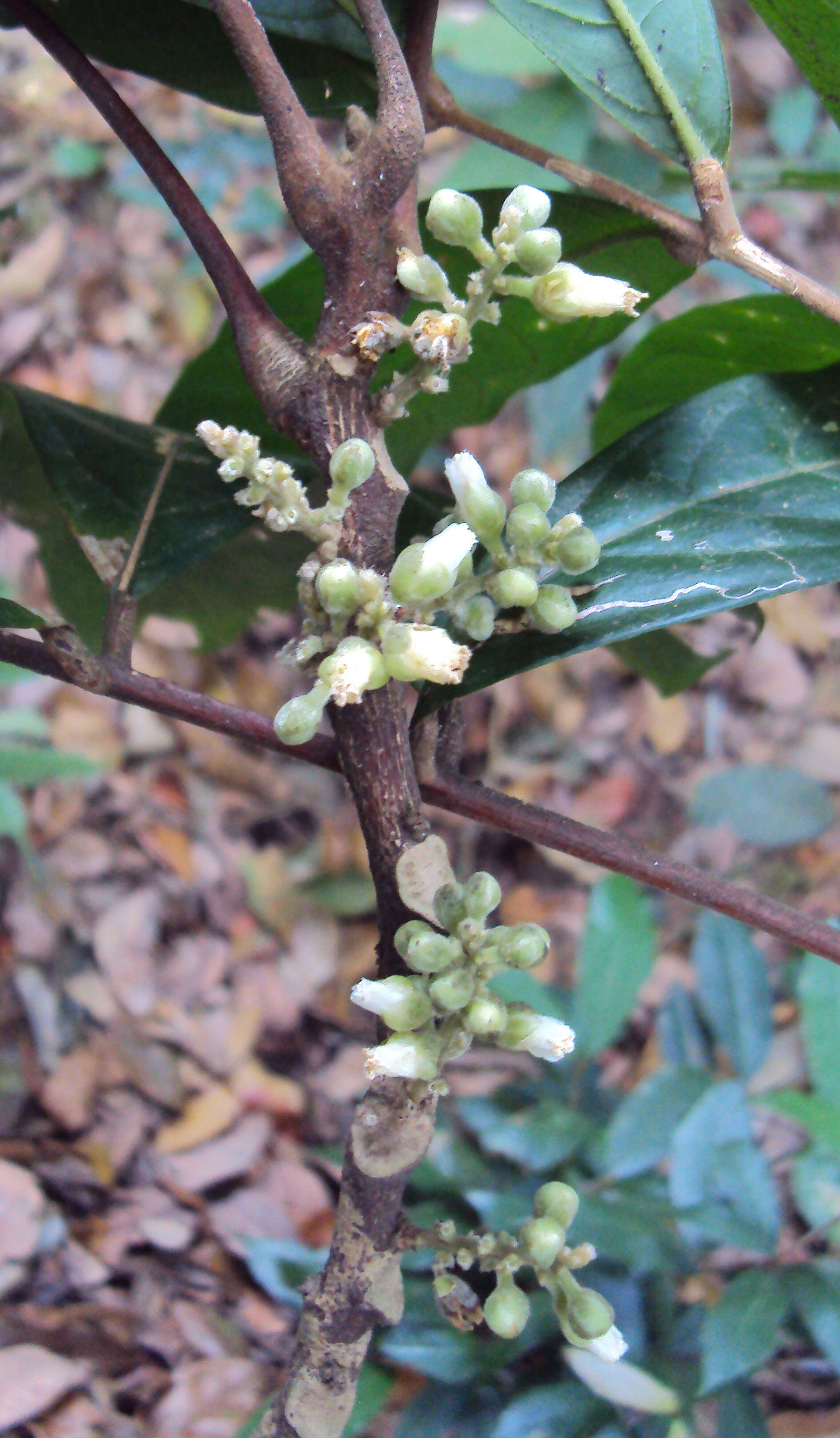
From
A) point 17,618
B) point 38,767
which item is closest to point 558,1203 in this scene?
point 17,618

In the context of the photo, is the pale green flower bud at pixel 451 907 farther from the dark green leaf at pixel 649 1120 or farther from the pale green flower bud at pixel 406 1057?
the dark green leaf at pixel 649 1120

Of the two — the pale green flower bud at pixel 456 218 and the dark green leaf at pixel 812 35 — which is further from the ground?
the dark green leaf at pixel 812 35

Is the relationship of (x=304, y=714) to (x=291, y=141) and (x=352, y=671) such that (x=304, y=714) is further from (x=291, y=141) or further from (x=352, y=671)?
(x=291, y=141)

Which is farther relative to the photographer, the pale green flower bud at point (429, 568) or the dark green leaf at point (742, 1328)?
the dark green leaf at point (742, 1328)

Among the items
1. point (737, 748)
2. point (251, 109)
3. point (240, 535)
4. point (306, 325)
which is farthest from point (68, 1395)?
point (737, 748)

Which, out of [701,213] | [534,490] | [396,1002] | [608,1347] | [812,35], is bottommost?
[608,1347]

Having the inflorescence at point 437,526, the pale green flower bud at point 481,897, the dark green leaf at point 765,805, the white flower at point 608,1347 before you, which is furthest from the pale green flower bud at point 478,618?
the dark green leaf at point 765,805
